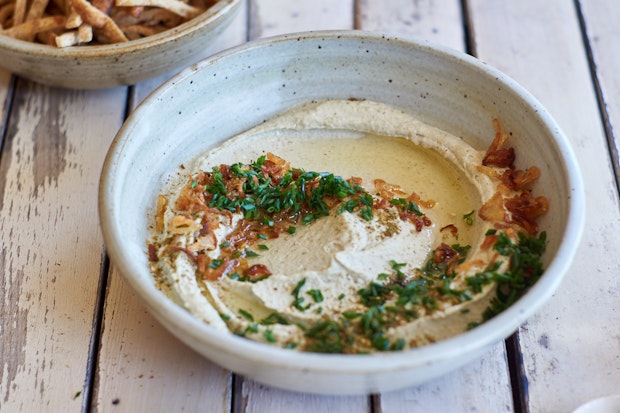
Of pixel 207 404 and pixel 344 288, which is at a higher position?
pixel 344 288

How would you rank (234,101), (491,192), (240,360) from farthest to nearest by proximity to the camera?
(234,101) < (491,192) < (240,360)

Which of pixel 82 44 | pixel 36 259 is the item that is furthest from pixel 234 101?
pixel 36 259

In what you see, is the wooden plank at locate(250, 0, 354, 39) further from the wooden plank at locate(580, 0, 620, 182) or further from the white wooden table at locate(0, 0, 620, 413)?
the wooden plank at locate(580, 0, 620, 182)

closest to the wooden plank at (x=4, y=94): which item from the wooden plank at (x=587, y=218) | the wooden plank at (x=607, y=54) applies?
the wooden plank at (x=587, y=218)

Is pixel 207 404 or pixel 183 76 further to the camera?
pixel 183 76

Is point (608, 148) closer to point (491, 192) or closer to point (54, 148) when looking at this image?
point (491, 192)

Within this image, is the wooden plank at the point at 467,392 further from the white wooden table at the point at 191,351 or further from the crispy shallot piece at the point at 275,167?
the crispy shallot piece at the point at 275,167
